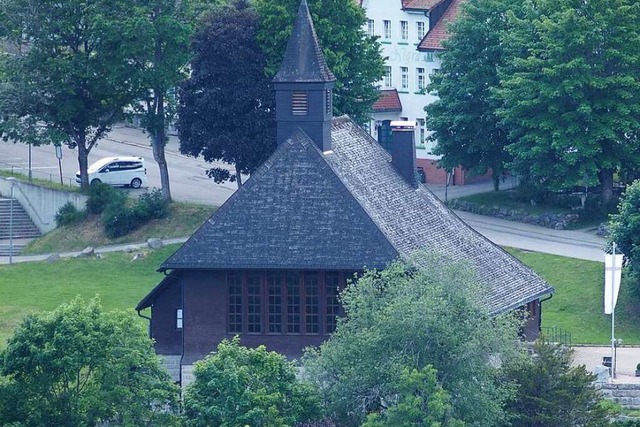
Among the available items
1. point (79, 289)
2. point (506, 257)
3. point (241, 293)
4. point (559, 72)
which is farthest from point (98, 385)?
point (559, 72)

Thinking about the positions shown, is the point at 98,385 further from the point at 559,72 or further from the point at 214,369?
the point at 559,72

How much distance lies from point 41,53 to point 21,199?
889 cm

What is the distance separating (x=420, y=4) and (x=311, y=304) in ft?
143

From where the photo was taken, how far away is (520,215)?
90.9m

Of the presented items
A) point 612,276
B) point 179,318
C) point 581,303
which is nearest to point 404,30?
point 581,303

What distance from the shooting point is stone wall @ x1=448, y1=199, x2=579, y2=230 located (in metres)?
88.8

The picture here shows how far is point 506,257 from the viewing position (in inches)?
2781

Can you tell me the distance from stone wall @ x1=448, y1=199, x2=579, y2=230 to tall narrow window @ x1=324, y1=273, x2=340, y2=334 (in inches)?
966

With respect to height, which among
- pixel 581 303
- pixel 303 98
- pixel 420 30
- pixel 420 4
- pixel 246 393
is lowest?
pixel 581 303

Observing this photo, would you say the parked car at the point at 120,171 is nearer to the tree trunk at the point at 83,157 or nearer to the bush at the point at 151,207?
the tree trunk at the point at 83,157

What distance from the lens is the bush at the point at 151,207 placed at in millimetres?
92000

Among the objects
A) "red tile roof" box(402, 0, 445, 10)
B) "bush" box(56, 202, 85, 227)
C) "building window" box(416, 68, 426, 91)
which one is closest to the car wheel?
"bush" box(56, 202, 85, 227)

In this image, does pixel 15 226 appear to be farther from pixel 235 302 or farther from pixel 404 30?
pixel 235 302

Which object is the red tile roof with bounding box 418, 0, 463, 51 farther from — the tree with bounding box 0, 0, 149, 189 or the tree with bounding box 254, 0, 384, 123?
the tree with bounding box 0, 0, 149, 189
